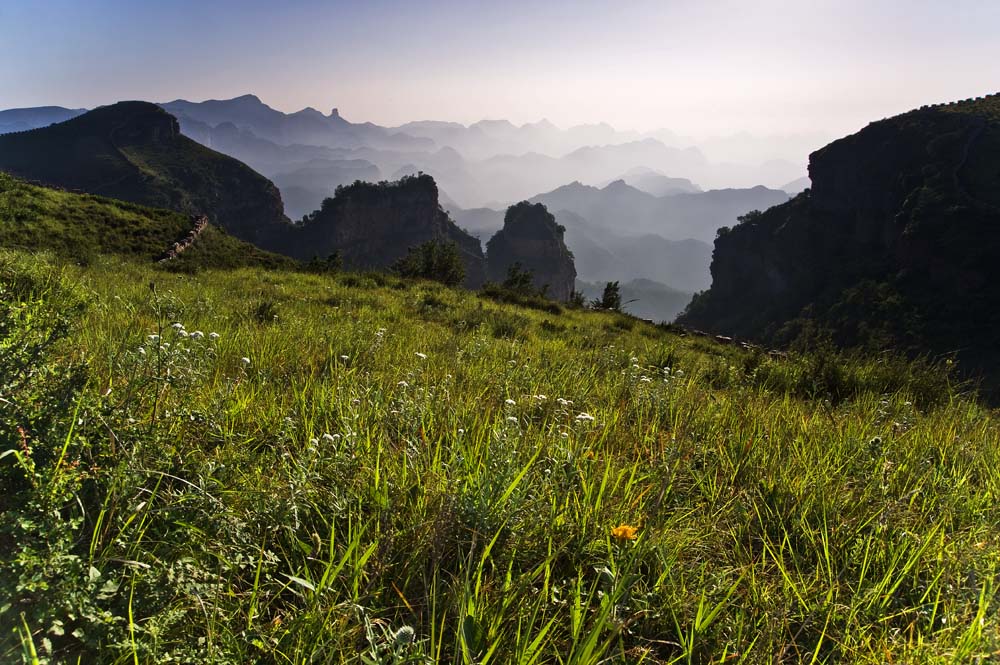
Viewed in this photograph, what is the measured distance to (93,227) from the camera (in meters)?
35.6

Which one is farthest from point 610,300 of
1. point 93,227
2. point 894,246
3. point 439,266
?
point 894,246

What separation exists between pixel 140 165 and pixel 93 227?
120491 millimetres

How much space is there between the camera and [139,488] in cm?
159

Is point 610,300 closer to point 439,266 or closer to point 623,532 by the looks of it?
point 439,266

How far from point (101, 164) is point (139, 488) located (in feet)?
565

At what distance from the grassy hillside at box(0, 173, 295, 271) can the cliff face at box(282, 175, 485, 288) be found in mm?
131320

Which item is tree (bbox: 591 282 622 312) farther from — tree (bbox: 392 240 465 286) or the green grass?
the green grass

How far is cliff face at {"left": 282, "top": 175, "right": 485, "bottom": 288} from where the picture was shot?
6959 inches

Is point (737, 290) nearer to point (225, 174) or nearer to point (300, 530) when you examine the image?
point (300, 530)

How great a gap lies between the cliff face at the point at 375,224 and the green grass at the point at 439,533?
569ft

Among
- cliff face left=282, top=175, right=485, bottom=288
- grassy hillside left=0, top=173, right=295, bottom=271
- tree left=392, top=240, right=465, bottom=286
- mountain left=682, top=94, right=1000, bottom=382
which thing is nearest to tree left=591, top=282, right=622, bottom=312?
tree left=392, top=240, right=465, bottom=286

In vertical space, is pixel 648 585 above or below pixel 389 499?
below

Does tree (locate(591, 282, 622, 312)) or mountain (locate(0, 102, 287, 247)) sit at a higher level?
mountain (locate(0, 102, 287, 247))

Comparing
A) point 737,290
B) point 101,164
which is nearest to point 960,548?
point 737,290
